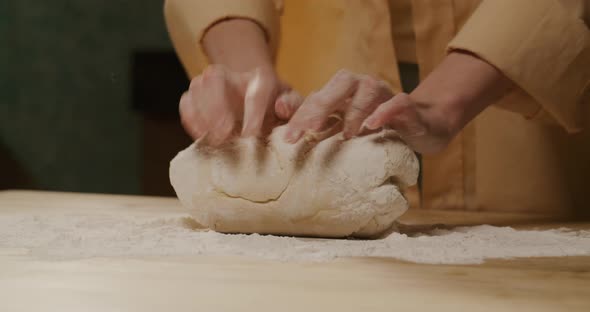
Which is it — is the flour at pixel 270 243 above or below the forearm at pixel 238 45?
below

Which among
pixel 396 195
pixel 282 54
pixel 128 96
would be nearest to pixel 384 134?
pixel 396 195

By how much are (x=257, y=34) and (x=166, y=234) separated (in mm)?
393

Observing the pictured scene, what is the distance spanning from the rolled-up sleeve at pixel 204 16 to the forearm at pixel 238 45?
1cm

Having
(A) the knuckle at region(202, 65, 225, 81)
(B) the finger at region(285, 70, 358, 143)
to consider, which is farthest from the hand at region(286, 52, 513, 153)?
(A) the knuckle at region(202, 65, 225, 81)

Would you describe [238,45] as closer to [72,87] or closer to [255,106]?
[255,106]

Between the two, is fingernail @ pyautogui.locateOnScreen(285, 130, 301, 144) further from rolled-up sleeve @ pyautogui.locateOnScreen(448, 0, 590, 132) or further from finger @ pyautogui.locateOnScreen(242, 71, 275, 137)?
rolled-up sleeve @ pyautogui.locateOnScreen(448, 0, 590, 132)

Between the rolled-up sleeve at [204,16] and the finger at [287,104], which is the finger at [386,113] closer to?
the finger at [287,104]

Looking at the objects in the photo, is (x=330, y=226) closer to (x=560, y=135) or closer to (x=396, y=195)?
(x=396, y=195)

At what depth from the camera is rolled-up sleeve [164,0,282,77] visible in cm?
109

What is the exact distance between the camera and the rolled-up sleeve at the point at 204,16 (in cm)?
109

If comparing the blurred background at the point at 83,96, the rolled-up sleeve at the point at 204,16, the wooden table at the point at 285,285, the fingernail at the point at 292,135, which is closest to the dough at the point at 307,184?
the fingernail at the point at 292,135

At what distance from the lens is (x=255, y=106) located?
32.2 inches

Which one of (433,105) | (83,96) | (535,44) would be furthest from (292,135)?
(83,96)

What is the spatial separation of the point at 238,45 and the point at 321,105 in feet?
0.98
